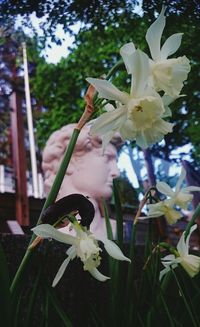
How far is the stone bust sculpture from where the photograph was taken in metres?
1.57

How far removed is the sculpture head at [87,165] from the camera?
158 centimetres

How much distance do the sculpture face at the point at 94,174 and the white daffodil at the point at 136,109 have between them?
1.17 meters

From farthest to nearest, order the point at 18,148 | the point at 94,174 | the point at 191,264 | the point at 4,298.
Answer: the point at 18,148 < the point at 94,174 < the point at 191,264 < the point at 4,298

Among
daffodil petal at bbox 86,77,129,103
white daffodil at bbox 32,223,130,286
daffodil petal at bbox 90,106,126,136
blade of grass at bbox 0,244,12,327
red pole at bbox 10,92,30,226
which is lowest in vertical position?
blade of grass at bbox 0,244,12,327

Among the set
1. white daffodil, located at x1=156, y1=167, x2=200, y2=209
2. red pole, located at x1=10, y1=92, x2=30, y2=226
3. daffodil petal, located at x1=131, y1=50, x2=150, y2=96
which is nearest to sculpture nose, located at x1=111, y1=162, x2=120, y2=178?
white daffodil, located at x1=156, y1=167, x2=200, y2=209

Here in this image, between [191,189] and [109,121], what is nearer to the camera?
[109,121]

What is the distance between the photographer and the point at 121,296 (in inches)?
20.8

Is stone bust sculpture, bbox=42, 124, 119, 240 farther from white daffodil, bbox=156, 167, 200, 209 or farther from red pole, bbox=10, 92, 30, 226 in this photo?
red pole, bbox=10, 92, 30, 226

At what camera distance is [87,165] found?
62.9 inches

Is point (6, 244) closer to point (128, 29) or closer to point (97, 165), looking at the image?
point (128, 29)

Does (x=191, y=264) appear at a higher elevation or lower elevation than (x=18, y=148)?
lower

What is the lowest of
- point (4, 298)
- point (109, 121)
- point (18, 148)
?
point (4, 298)

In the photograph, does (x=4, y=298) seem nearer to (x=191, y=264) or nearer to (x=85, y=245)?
(x=85, y=245)

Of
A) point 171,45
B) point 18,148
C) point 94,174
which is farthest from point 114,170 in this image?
point 18,148
